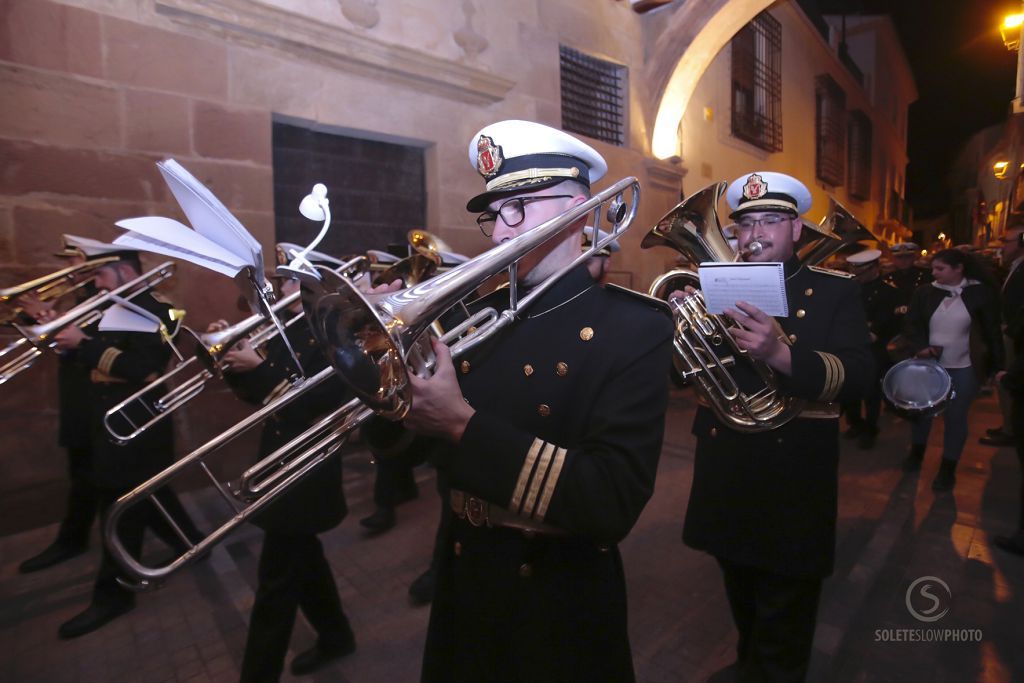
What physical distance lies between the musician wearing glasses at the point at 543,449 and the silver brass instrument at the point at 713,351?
3.69 ft

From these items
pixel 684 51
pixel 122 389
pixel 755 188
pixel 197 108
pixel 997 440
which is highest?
pixel 684 51

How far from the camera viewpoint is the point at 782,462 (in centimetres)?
233

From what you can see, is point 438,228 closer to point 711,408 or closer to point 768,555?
point 711,408

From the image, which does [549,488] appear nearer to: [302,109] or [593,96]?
[302,109]

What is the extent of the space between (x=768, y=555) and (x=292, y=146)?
5.23 metres

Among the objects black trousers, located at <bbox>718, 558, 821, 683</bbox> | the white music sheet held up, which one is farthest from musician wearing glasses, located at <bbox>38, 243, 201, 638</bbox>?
black trousers, located at <bbox>718, 558, 821, 683</bbox>

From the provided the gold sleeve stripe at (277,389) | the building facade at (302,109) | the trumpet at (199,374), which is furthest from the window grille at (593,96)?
the gold sleeve stripe at (277,389)

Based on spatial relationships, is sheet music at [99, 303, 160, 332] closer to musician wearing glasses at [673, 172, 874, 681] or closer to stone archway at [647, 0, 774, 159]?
musician wearing glasses at [673, 172, 874, 681]

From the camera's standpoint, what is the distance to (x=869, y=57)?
830 inches

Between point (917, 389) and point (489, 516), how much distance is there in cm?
400

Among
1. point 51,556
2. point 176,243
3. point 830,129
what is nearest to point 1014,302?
point 176,243

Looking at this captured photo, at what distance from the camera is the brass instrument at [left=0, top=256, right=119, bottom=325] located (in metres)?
3.06

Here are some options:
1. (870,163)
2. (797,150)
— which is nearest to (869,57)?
(870,163)

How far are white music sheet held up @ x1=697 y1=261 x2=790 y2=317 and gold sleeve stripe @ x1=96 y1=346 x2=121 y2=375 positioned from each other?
334cm
